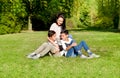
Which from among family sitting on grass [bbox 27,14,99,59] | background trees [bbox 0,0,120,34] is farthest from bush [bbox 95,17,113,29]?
family sitting on grass [bbox 27,14,99,59]

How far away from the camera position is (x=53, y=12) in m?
47.0

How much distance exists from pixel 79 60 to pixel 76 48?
1.03 metres

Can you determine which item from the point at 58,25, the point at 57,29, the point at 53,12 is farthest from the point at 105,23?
the point at 57,29

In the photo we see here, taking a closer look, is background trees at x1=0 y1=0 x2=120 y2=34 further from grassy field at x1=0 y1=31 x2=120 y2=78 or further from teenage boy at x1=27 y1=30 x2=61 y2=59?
grassy field at x1=0 y1=31 x2=120 y2=78

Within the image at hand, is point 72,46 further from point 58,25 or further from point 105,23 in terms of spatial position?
point 105,23

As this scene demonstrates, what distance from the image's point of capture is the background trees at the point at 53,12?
39934 mm

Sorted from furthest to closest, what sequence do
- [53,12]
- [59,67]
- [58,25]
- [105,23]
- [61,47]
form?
[105,23], [53,12], [58,25], [61,47], [59,67]

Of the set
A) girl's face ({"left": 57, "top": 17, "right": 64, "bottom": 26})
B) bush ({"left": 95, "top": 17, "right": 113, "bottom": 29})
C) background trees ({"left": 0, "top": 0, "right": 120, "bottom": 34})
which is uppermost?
girl's face ({"left": 57, "top": 17, "right": 64, "bottom": 26})

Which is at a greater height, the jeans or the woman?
the woman

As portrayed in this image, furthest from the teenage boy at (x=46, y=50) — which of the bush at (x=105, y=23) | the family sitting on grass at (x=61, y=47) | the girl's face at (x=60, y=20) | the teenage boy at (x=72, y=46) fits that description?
the bush at (x=105, y=23)

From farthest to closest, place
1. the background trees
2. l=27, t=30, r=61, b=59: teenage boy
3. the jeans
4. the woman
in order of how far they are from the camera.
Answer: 1. the background trees
2. the woman
3. the jeans
4. l=27, t=30, r=61, b=59: teenage boy

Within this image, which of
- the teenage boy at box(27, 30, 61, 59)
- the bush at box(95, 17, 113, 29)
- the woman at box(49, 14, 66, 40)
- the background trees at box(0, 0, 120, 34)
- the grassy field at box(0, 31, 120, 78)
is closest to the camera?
the grassy field at box(0, 31, 120, 78)

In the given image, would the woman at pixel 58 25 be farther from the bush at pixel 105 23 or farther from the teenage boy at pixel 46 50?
the bush at pixel 105 23

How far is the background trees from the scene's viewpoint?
3993 cm
